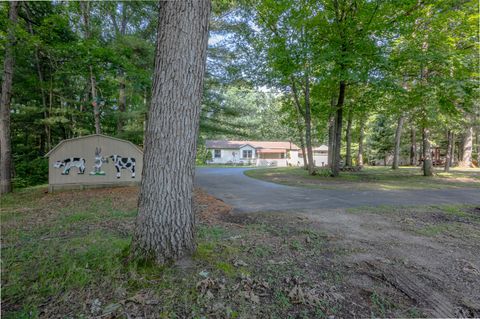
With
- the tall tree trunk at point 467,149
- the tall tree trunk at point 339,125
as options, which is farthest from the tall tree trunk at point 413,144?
the tall tree trunk at point 339,125

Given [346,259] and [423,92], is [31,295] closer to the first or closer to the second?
[346,259]

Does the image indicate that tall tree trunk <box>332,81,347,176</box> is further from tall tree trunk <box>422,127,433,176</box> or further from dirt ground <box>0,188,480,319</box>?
dirt ground <box>0,188,480,319</box>

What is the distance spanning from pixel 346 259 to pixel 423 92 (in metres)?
11.1

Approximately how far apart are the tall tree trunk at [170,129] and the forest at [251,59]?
6.57 m

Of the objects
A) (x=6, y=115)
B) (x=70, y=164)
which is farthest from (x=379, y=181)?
(x=6, y=115)

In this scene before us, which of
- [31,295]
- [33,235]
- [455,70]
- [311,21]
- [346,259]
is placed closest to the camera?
[31,295]

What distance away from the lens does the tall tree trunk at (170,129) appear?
7.68 feet

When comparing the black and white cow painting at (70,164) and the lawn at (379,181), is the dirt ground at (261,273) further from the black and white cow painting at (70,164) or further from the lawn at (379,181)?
the lawn at (379,181)

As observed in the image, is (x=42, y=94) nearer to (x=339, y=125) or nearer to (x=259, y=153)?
(x=339, y=125)

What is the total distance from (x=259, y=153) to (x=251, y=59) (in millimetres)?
24136

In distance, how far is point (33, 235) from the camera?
3627 mm

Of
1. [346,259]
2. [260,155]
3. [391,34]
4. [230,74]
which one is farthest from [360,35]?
[260,155]

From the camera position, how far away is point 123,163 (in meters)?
9.46

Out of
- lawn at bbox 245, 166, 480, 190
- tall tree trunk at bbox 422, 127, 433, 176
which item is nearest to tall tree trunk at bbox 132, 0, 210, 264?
lawn at bbox 245, 166, 480, 190
